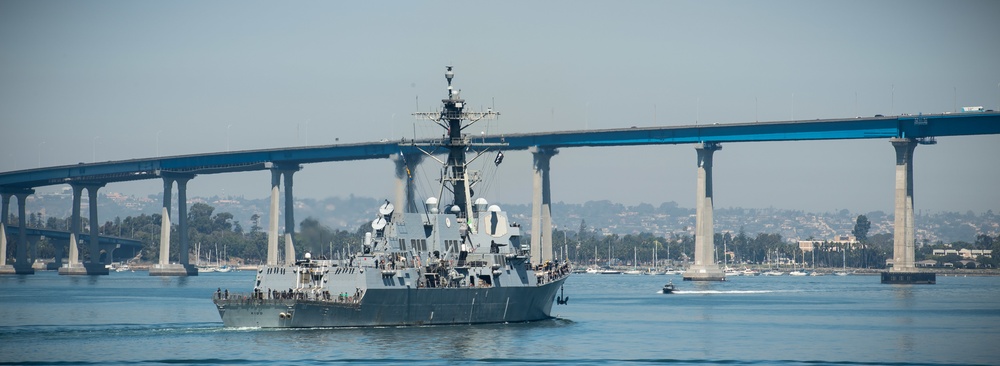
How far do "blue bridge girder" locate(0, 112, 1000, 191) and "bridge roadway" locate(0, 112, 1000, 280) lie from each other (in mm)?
103

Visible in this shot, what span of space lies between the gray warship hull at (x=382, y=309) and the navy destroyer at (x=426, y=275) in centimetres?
5

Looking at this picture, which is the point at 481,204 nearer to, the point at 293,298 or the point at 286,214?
the point at 293,298

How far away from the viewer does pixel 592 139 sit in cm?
16100

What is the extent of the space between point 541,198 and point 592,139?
37.7ft

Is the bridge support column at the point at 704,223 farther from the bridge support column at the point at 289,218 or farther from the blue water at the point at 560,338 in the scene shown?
the blue water at the point at 560,338

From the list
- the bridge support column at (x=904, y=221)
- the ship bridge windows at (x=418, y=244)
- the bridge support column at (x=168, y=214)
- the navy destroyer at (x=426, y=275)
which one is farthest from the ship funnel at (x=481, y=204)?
the bridge support column at (x=168, y=214)

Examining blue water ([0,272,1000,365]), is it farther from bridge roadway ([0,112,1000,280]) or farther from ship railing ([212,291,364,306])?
bridge roadway ([0,112,1000,280])

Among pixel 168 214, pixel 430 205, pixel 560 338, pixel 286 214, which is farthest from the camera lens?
pixel 168 214

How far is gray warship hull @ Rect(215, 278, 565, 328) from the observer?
67000 mm

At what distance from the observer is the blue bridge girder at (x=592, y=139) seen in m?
137

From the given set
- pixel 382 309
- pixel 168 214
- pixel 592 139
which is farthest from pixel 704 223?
pixel 382 309

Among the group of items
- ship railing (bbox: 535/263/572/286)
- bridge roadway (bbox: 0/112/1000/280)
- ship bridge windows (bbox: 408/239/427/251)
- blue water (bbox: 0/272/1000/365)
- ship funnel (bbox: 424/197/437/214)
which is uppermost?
bridge roadway (bbox: 0/112/1000/280)

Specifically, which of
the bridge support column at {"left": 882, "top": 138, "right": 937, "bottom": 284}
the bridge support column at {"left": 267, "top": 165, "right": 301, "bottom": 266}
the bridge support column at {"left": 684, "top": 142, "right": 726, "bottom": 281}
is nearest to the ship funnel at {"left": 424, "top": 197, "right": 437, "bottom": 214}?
the bridge support column at {"left": 882, "top": 138, "right": 937, "bottom": 284}

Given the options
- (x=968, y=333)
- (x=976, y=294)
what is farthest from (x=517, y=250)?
(x=976, y=294)
